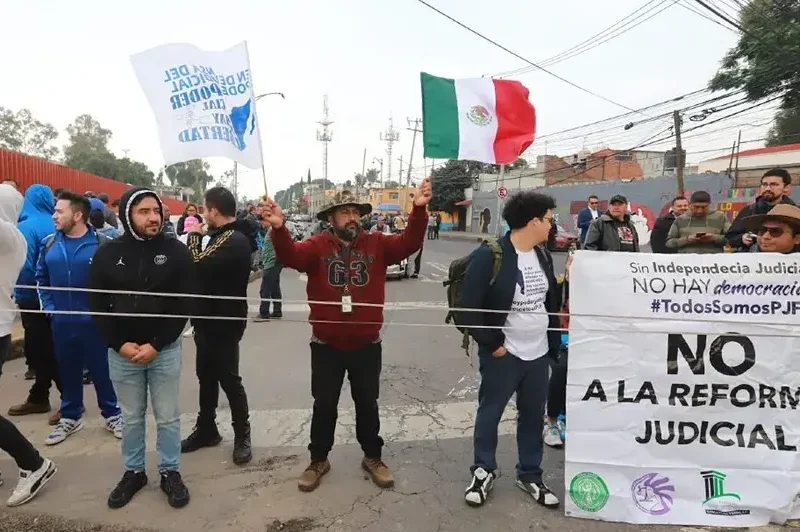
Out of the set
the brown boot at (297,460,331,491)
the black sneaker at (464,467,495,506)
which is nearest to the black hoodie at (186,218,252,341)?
the brown boot at (297,460,331,491)

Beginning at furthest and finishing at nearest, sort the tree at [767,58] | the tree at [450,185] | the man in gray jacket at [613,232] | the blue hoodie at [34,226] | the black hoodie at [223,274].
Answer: the tree at [450,185] < the tree at [767,58] < the man in gray jacket at [613,232] < the blue hoodie at [34,226] < the black hoodie at [223,274]

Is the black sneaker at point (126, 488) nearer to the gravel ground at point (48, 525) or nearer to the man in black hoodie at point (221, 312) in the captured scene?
the gravel ground at point (48, 525)

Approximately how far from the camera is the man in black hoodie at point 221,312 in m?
3.40

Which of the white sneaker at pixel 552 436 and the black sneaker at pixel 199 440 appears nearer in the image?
the black sneaker at pixel 199 440

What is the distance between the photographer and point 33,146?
67875mm

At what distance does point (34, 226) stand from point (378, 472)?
134 inches

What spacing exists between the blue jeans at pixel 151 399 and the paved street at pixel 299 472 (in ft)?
0.85

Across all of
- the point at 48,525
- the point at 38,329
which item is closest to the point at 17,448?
the point at 48,525

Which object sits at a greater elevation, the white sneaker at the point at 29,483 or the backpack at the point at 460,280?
the backpack at the point at 460,280

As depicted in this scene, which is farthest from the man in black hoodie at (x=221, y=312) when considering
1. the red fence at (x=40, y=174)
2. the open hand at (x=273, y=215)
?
the red fence at (x=40, y=174)

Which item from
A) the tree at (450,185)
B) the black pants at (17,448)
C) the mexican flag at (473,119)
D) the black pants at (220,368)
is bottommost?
the black pants at (17,448)

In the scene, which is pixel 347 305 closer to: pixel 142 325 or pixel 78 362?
pixel 142 325

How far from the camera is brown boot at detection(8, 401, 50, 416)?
4.17 metres

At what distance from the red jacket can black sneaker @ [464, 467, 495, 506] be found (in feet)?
3.37
